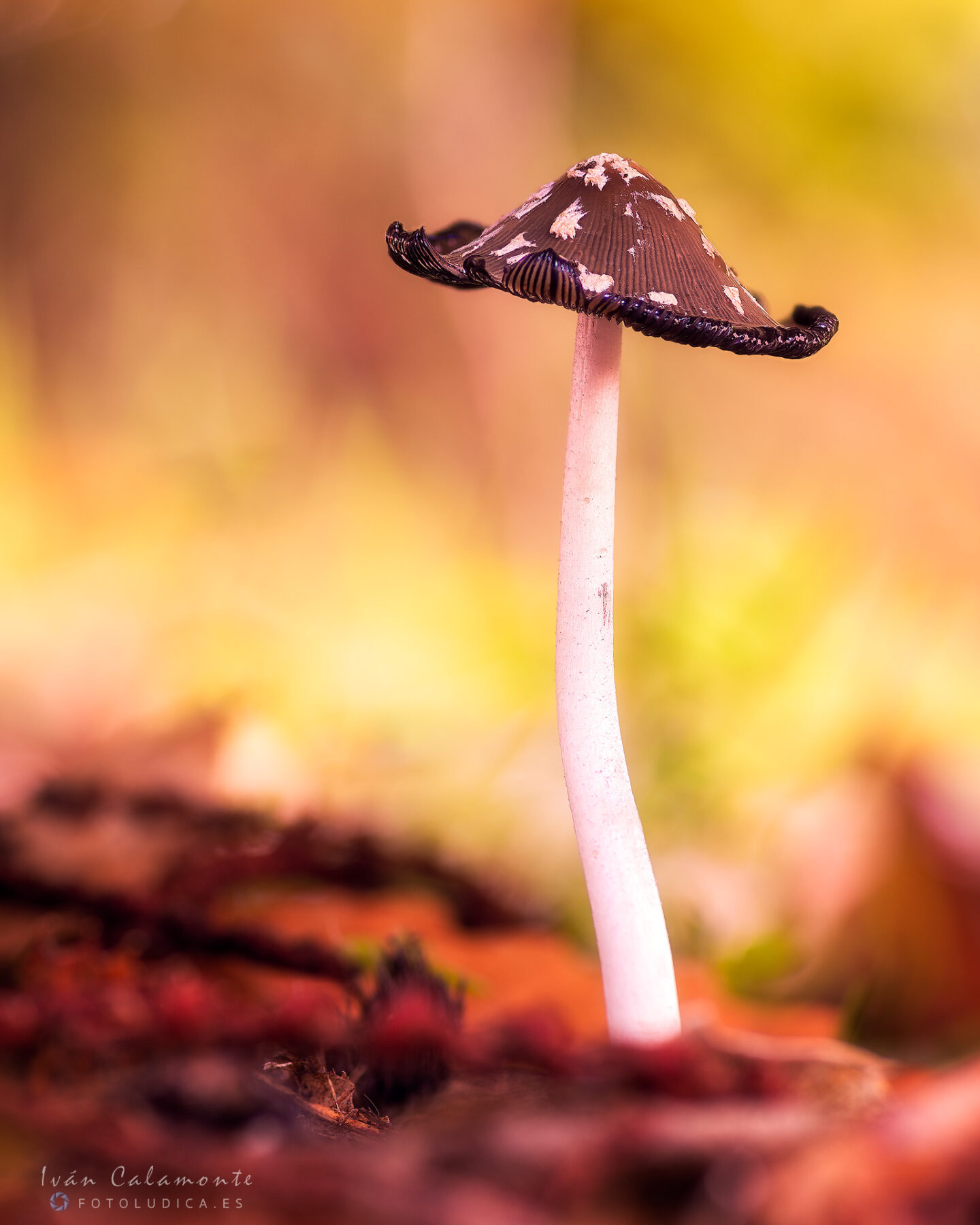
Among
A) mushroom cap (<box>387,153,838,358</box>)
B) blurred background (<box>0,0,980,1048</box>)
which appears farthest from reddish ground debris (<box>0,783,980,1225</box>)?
blurred background (<box>0,0,980,1048</box>)

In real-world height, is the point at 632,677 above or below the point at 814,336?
below

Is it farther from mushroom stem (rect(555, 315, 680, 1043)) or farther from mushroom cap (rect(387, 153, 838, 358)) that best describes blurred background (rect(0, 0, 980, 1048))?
mushroom cap (rect(387, 153, 838, 358))

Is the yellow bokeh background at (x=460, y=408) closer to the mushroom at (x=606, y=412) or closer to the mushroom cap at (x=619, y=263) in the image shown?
the mushroom at (x=606, y=412)

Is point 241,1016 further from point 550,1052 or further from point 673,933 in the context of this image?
point 673,933

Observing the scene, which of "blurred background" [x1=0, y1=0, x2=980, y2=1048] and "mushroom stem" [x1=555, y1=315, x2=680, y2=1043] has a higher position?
"blurred background" [x1=0, y1=0, x2=980, y2=1048]

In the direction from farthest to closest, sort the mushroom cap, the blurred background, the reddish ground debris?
the blurred background, the mushroom cap, the reddish ground debris

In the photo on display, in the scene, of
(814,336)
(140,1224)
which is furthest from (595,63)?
(140,1224)

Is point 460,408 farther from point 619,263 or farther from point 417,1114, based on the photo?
point 417,1114

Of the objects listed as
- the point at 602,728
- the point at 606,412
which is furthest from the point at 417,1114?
the point at 606,412
